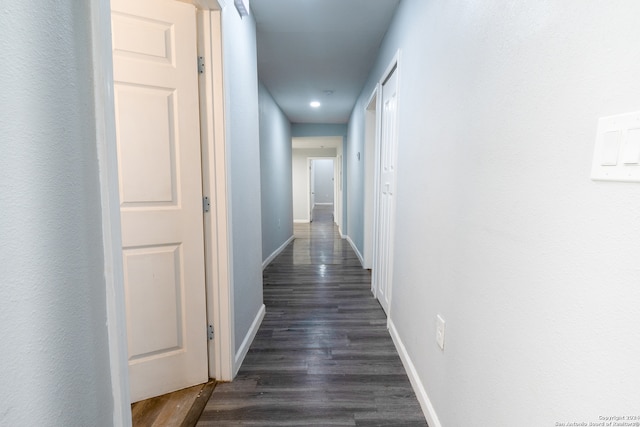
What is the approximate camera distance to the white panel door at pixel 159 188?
4.61 ft

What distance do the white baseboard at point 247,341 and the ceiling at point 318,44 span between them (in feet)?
7.82

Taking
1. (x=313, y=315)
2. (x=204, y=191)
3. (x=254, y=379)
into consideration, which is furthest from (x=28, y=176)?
(x=313, y=315)

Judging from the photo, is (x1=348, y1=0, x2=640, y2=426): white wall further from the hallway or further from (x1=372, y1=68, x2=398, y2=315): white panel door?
(x1=372, y1=68, x2=398, y2=315): white panel door

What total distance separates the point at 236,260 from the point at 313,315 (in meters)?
1.06

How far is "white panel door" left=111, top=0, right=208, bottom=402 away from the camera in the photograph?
140 cm

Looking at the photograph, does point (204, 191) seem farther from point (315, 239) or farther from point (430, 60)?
point (315, 239)

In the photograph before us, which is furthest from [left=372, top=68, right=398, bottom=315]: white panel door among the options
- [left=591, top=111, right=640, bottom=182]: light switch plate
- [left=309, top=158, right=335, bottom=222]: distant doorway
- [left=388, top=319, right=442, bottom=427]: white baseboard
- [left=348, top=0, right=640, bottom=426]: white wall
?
[left=309, top=158, right=335, bottom=222]: distant doorway

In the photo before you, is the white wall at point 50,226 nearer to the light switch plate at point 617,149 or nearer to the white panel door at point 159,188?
the white panel door at point 159,188

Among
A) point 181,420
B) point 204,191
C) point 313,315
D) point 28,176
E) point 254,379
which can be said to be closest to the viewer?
point 28,176

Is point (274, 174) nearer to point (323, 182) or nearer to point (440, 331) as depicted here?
point (440, 331)

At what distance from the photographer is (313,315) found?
8.31ft

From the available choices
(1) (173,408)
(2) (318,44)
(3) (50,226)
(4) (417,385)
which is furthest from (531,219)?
(2) (318,44)

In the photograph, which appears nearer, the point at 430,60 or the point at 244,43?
the point at 430,60

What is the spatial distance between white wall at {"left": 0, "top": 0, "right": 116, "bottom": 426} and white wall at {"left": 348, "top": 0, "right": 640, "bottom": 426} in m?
1.07
